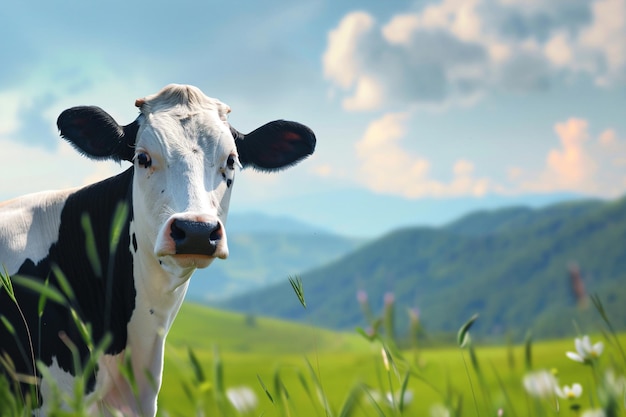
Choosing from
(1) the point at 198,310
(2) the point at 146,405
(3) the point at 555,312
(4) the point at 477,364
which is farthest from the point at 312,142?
(3) the point at 555,312

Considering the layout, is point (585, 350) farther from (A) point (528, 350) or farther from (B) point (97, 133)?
(B) point (97, 133)

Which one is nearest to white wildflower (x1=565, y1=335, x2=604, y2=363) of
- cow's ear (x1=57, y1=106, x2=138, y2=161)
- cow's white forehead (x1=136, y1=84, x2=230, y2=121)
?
cow's white forehead (x1=136, y1=84, x2=230, y2=121)

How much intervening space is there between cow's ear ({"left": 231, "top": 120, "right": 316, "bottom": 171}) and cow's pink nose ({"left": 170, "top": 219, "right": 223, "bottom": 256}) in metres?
1.70

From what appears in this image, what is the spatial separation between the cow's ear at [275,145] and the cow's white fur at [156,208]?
1.32 ft

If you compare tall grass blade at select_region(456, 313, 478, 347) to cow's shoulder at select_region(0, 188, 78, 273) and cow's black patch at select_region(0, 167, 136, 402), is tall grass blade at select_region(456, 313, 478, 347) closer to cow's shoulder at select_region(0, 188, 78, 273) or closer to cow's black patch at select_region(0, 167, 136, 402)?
cow's black patch at select_region(0, 167, 136, 402)

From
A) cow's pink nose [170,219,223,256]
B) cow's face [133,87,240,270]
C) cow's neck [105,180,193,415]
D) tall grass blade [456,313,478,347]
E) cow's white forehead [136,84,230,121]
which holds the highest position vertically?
cow's white forehead [136,84,230,121]

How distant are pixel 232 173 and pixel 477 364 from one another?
3.59 meters

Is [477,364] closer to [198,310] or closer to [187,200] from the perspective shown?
[187,200]

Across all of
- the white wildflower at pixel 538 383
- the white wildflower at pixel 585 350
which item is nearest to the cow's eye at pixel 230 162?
the white wildflower at pixel 585 350

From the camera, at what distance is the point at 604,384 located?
1.50 meters

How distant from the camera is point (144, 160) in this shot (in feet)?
16.6

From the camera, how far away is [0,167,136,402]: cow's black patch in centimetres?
486

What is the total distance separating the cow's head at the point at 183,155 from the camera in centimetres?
429

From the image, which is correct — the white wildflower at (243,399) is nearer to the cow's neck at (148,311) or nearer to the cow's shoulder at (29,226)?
the cow's neck at (148,311)
